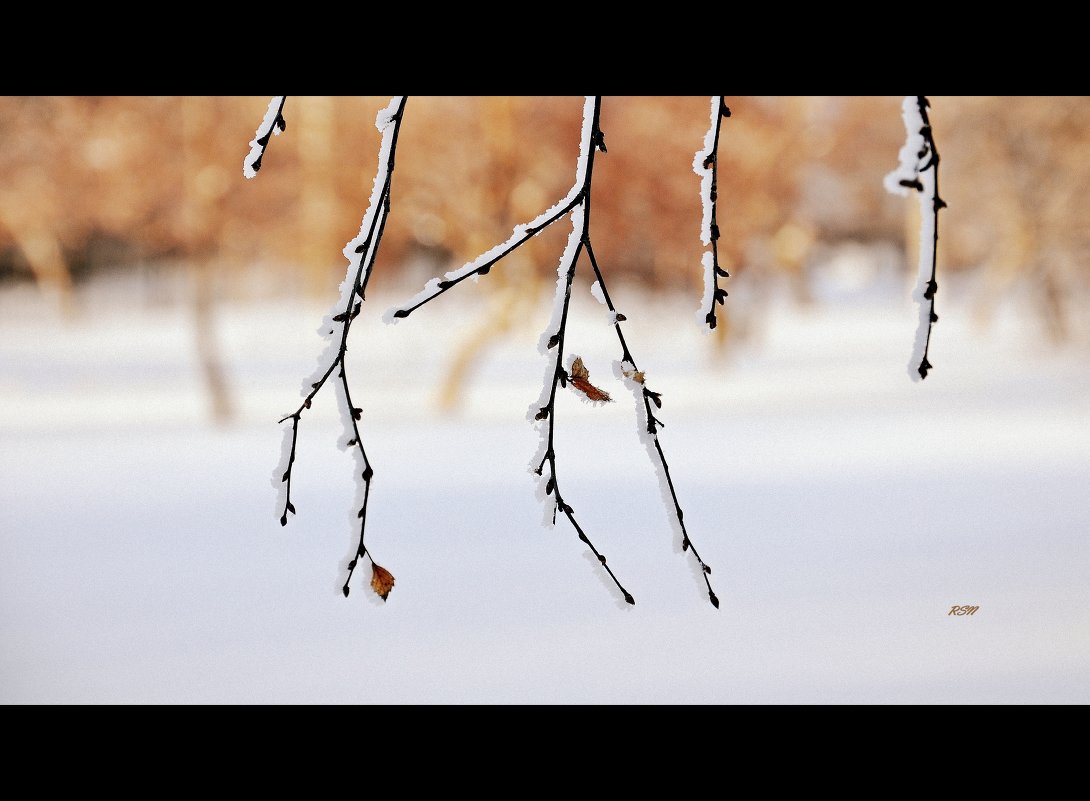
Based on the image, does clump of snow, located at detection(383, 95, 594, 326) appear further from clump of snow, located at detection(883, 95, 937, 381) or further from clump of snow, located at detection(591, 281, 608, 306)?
clump of snow, located at detection(883, 95, 937, 381)

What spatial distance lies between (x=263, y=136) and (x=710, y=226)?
0.32m

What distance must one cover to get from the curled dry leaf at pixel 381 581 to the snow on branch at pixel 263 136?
275 millimetres

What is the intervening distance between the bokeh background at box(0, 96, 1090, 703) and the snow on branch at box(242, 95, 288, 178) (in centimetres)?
29

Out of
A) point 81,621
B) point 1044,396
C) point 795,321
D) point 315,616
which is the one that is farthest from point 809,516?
point 795,321

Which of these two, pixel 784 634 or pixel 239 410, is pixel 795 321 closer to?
pixel 239 410

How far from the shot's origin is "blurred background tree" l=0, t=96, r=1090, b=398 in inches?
339

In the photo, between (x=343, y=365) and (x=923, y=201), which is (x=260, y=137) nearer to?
(x=343, y=365)

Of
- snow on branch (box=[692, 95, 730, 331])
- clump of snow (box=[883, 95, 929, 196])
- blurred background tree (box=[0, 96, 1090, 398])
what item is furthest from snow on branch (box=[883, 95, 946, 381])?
blurred background tree (box=[0, 96, 1090, 398])

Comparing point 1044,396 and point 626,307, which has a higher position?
point 626,307

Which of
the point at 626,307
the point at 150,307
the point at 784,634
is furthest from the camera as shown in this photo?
the point at 150,307

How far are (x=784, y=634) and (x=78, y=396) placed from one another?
1057 cm

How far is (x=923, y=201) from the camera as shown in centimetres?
69

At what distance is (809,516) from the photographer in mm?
6656
